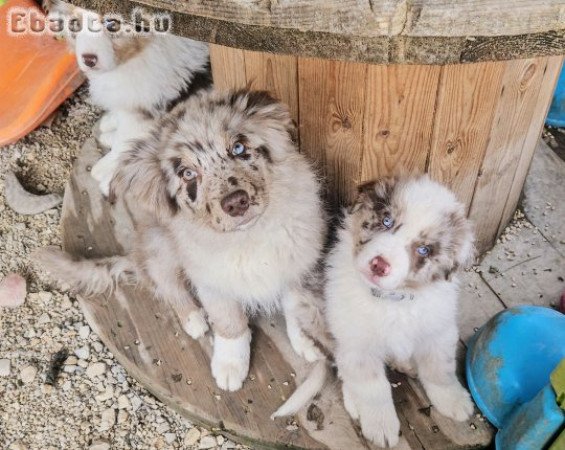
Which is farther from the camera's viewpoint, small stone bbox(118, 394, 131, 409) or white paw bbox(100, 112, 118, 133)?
white paw bbox(100, 112, 118, 133)

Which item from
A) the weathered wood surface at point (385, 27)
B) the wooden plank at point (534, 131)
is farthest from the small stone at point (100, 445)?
the wooden plank at point (534, 131)

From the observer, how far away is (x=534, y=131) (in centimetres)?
254

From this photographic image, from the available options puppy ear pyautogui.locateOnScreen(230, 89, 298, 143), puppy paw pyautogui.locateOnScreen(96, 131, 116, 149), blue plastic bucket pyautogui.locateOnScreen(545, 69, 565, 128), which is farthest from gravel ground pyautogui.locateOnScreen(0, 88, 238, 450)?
blue plastic bucket pyautogui.locateOnScreen(545, 69, 565, 128)

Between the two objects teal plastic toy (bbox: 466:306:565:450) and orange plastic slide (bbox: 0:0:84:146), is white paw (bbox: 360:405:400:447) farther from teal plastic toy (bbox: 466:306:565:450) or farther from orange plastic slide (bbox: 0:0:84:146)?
orange plastic slide (bbox: 0:0:84:146)

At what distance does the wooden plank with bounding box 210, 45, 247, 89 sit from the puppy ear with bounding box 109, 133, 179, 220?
0.50 m

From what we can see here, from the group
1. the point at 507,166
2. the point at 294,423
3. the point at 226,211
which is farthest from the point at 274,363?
the point at 507,166

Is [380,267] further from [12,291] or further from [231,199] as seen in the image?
[12,291]

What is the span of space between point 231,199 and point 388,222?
497 mm

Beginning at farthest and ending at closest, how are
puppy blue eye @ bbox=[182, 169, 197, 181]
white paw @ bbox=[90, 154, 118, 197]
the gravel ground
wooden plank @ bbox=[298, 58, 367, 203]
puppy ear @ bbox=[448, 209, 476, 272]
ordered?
1. white paw @ bbox=[90, 154, 118, 197]
2. the gravel ground
3. wooden plank @ bbox=[298, 58, 367, 203]
4. puppy blue eye @ bbox=[182, 169, 197, 181]
5. puppy ear @ bbox=[448, 209, 476, 272]

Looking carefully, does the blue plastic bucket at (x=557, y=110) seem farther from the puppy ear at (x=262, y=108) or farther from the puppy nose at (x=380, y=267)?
the puppy nose at (x=380, y=267)

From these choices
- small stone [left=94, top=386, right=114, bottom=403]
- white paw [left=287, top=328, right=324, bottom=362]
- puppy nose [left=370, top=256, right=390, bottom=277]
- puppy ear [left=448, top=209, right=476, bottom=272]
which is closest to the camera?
puppy nose [left=370, top=256, right=390, bottom=277]

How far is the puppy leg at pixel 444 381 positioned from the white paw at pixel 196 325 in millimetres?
902

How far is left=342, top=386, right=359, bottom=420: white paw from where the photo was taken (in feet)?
7.71

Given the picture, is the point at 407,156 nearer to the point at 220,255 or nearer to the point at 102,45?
the point at 220,255
